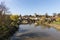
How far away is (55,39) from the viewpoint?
67.4ft

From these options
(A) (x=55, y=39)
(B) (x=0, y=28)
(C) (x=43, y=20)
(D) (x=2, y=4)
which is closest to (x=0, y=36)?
(B) (x=0, y=28)

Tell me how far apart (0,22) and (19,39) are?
391cm

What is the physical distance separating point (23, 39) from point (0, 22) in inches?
171

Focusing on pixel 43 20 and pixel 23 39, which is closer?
pixel 23 39

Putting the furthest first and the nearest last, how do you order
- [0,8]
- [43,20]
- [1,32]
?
1. [43,20]
2. [0,8]
3. [1,32]

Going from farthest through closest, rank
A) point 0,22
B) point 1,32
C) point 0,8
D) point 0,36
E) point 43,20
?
point 43,20 < point 0,8 < point 0,22 < point 1,32 < point 0,36

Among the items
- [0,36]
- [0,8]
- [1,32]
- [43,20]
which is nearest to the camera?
[0,36]

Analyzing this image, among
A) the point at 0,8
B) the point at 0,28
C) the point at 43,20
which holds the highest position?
the point at 0,8

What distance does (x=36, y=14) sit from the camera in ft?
338

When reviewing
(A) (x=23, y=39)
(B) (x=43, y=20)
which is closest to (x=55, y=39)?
(A) (x=23, y=39)

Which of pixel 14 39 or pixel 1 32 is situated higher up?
pixel 1 32

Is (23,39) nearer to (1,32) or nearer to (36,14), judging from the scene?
(1,32)

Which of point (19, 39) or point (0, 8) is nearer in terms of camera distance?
point (19, 39)

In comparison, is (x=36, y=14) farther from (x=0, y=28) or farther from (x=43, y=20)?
(x=0, y=28)
